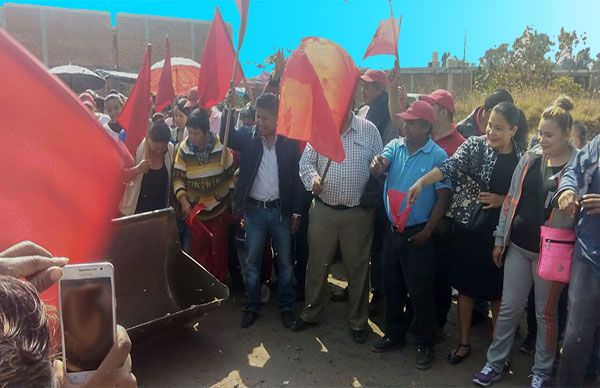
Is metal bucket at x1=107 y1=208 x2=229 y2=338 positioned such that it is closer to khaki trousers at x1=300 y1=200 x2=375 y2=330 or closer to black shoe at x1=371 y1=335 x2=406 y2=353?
khaki trousers at x1=300 y1=200 x2=375 y2=330

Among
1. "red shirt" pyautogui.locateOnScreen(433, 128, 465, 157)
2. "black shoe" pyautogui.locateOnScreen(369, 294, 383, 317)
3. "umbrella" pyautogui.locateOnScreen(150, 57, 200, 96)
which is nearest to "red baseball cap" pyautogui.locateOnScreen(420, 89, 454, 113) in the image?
"red shirt" pyautogui.locateOnScreen(433, 128, 465, 157)

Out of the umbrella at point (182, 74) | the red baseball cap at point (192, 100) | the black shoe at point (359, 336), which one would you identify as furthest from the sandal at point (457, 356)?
the umbrella at point (182, 74)

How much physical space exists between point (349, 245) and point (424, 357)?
3.54 feet

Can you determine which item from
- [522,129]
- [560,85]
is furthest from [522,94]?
[522,129]

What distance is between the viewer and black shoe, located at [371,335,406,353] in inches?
158

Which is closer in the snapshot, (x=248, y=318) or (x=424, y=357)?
(x=424, y=357)

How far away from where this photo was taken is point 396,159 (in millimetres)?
3902

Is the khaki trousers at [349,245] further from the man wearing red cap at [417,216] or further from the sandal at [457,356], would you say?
the sandal at [457,356]

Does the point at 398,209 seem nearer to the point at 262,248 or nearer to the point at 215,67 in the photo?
the point at 262,248

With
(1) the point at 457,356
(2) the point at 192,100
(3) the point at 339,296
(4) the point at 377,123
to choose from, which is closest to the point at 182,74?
(2) the point at 192,100

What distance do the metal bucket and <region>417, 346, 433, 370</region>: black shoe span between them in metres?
1.62

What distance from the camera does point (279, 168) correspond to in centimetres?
Result: 443

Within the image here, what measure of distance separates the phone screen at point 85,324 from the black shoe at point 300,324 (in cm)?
Result: 313

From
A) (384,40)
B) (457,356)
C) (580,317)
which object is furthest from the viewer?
(384,40)
